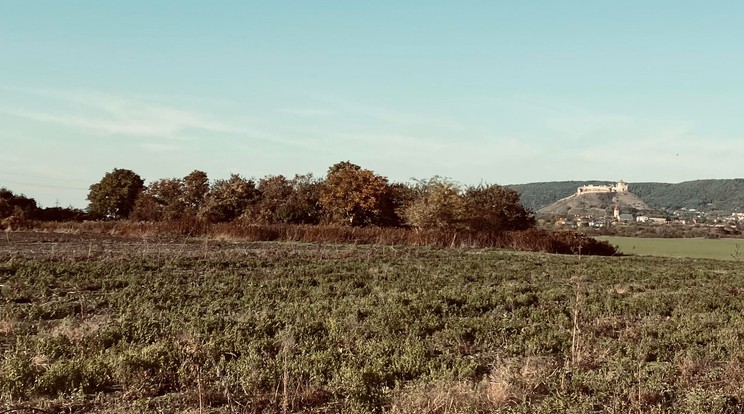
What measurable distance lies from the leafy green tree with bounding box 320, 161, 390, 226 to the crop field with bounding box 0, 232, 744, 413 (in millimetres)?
45481

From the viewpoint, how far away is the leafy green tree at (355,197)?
205 feet

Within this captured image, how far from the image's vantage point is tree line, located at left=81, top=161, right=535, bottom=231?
5638cm

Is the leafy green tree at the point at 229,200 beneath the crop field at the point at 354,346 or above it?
above

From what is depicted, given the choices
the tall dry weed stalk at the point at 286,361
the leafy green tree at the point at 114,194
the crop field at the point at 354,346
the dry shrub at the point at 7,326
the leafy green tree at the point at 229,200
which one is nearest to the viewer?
the tall dry weed stalk at the point at 286,361

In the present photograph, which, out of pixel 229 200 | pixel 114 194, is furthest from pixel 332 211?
pixel 114 194

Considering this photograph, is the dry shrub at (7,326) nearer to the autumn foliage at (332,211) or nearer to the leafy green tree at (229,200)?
the autumn foliage at (332,211)

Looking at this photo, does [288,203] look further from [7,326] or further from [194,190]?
[7,326]

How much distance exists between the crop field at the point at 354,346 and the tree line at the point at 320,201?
39.8 meters

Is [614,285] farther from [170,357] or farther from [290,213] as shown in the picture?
[290,213]


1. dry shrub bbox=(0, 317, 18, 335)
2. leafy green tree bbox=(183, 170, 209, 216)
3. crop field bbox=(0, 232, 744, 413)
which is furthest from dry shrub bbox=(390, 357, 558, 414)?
leafy green tree bbox=(183, 170, 209, 216)

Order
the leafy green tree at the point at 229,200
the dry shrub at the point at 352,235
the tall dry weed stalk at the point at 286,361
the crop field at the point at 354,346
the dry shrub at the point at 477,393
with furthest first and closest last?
the leafy green tree at the point at 229,200 → the dry shrub at the point at 352,235 → the crop field at the point at 354,346 → the tall dry weed stalk at the point at 286,361 → the dry shrub at the point at 477,393

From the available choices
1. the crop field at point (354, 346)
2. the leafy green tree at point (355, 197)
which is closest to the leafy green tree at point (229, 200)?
the leafy green tree at point (355, 197)

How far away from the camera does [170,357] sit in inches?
303

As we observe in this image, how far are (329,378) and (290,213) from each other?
2309 inches
